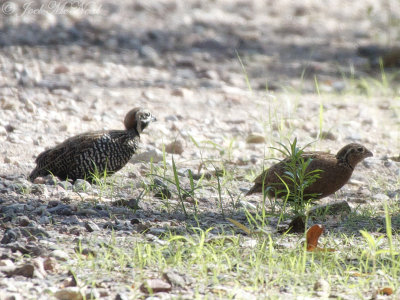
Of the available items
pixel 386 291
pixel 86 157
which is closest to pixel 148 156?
pixel 86 157

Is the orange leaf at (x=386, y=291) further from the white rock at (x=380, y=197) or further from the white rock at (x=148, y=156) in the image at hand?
the white rock at (x=148, y=156)

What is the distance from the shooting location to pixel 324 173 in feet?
20.9

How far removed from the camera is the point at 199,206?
20.4ft

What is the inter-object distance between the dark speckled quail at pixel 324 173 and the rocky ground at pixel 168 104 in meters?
0.35

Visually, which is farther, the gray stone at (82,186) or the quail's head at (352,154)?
the quail's head at (352,154)

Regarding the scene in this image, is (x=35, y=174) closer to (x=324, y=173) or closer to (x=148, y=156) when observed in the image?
(x=148, y=156)

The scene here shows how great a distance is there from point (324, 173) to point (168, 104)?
4.24 metres

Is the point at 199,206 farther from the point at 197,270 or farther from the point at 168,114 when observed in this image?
the point at 168,114

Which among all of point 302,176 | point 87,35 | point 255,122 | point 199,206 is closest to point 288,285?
point 302,176

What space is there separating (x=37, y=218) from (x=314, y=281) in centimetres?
218

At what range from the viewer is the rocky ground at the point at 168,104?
5.50m

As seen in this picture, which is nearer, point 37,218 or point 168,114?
point 37,218

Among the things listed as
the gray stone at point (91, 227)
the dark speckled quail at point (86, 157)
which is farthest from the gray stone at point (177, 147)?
the gray stone at point (91, 227)

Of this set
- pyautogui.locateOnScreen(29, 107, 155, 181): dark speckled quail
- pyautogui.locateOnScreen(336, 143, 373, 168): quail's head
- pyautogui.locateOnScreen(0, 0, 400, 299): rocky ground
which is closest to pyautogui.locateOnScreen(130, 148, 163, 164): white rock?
pyautogui.locateOnScreen(0, 0, 400, 299): rocky ground
